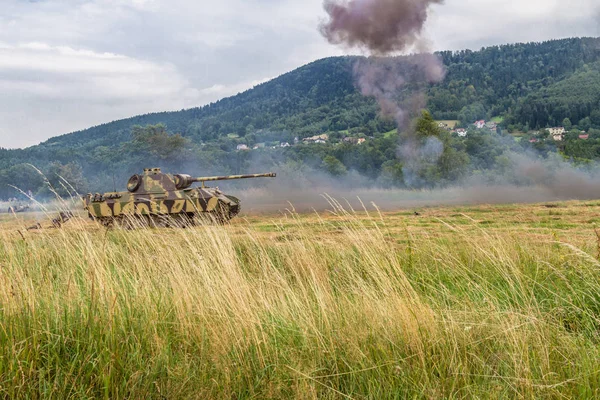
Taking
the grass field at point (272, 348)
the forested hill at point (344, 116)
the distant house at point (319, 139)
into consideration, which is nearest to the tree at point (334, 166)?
the forested hill at point (344, 116)

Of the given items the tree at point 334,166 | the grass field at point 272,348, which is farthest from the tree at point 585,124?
the grass field at point 272,348

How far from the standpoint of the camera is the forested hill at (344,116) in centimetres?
5031

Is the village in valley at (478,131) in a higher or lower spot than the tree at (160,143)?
lower

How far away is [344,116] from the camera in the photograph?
2430 inches

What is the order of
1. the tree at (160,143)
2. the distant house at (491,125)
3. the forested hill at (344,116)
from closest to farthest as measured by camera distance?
the tree at (160,143) → the forested hill at (344,116) → the distant house at (491,125)

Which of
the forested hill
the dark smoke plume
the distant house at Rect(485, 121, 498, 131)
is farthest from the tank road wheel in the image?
the distant house at Rect(485, 121, 498, 131)

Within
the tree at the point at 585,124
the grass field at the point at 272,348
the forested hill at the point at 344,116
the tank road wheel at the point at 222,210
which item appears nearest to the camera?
the grass field at the point at 272,348

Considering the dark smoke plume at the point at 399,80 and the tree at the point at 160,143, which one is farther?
the tree at the point at 160,143

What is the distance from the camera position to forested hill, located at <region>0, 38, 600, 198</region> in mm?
50312

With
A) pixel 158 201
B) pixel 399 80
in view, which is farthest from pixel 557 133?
pixel 158 201

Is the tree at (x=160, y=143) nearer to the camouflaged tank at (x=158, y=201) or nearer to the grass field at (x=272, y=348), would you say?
the camouflaged tank at (x=158, y=201)

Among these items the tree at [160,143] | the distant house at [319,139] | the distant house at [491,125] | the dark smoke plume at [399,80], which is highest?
the dark smoke plume at [399,80]

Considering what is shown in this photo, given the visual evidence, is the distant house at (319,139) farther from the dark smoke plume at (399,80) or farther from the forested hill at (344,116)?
the dark smoke plume at (399,80)

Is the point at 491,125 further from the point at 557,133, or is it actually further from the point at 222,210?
the point at 222,210
